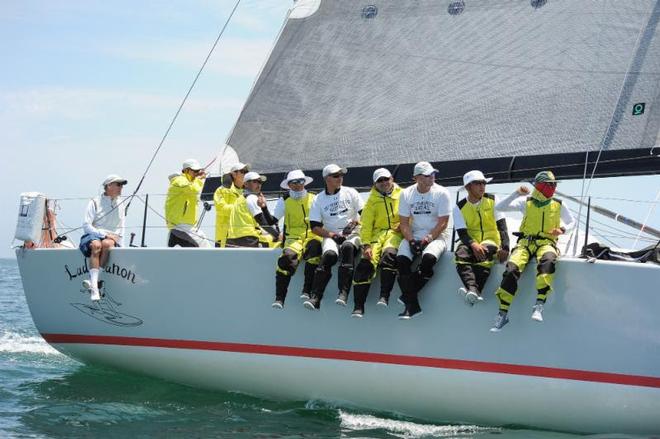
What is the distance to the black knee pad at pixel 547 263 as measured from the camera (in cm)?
676

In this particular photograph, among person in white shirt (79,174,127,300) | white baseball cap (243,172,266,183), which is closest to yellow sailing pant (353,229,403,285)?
white baseball cap (243,172,266,183)

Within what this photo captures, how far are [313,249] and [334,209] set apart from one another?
37 cm

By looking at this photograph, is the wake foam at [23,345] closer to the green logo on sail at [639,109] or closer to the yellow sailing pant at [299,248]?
the yellow sailing pant at [299,248]

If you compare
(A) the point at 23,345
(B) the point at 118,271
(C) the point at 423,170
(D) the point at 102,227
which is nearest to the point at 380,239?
(C) the point at 423,170

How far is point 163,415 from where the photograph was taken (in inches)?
319

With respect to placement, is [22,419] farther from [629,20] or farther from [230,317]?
[629,20]

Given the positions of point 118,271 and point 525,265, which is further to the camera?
point 118,271

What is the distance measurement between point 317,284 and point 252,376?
50.6 inches

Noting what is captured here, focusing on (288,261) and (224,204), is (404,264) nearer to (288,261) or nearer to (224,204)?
(288,261)

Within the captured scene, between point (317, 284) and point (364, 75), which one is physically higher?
point (364, 75)

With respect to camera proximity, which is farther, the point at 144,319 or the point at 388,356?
the point at 144,319

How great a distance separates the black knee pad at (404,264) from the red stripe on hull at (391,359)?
2.44 ft

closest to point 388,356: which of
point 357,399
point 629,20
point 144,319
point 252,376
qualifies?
point 357,399

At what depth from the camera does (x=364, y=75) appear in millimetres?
8828
